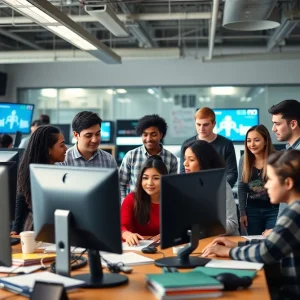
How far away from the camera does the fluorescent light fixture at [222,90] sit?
11086mm

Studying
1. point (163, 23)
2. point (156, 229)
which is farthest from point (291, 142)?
point (163, 23)

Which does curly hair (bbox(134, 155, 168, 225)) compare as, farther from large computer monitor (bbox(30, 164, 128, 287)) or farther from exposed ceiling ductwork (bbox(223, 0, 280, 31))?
exposed ceiling ductwork (bbox(223, 0, 280, 31))

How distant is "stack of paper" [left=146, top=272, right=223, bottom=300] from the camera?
78.4 inches

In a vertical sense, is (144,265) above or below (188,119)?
below

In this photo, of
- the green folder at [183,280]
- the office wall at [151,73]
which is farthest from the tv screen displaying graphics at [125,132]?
the green folder at [183,280]

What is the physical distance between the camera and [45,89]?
11664 millimetres

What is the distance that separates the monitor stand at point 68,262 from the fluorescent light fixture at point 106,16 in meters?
3.79

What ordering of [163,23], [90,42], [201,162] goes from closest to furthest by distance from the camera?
[201,162]
[90,42]
[163,23]

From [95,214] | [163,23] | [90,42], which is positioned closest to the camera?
[95,214]

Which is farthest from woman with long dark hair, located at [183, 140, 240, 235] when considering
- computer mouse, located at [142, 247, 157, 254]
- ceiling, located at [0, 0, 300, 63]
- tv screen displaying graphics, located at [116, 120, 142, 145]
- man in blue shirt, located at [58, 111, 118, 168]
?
tv screen displaying graphics, located at [116, 120, 142, 145]

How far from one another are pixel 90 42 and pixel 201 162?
394 centimetres

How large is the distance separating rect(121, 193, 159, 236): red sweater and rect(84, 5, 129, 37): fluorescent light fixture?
295 cm

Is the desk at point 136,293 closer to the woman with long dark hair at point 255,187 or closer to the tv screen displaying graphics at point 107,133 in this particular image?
the woman with long dark hair at point 255,187

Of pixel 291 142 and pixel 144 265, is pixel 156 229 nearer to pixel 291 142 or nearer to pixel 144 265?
pixel 144 265
